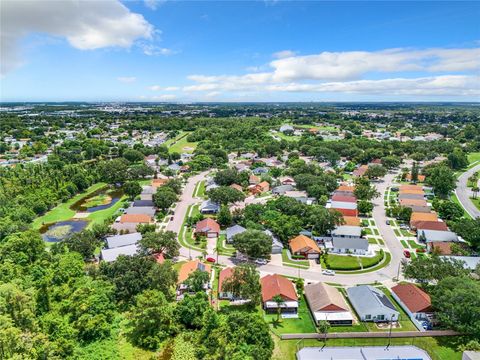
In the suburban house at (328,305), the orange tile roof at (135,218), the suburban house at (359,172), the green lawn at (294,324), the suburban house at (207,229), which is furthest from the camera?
the suburban house at (359,172)

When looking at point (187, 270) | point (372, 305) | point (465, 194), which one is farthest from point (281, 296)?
point (465, 194)

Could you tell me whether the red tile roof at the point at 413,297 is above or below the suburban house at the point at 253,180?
below

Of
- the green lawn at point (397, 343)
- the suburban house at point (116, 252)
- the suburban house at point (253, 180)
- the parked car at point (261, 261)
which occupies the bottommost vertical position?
the green lawn at point (397, 343)

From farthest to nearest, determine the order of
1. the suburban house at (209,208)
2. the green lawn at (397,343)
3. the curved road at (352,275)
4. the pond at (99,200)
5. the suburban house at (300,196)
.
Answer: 1. the pond at (99,200)
2. the suburban house at (300,196)
3. the suburban house at (209,208)
4. the curved road at (352,275)
5. the green lawn at (397,343)

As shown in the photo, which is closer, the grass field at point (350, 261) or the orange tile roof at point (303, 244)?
the grass field at point (350, 261)

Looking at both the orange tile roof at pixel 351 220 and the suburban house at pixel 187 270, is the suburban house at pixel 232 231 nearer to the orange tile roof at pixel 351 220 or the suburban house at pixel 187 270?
the suburban house at pixel 187 270

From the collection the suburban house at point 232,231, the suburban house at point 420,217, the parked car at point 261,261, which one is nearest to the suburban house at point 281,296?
the parked car at point 261,261

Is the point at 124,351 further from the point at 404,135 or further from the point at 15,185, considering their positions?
the point at 404,135
